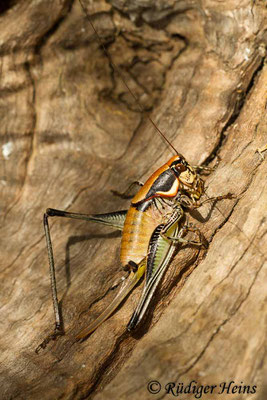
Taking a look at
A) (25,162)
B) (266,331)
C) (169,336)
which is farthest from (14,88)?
(266,331)

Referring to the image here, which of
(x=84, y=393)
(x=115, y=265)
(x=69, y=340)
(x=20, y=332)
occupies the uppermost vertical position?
(x=115, y=265)

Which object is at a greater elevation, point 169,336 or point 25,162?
point 25,162

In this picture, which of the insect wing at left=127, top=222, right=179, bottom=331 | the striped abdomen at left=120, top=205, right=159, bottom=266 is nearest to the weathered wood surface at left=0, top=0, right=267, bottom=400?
the insect wing at left=127, top=222, right=179, bottom=331

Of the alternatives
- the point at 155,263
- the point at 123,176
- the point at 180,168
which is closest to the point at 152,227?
the point at 155,263

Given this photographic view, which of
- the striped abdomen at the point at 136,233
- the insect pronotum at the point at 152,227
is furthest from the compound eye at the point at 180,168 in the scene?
the striped abdomen at the point at 136,233

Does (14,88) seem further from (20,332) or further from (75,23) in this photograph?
(20,332)

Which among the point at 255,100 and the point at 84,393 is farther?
the point at 255,100

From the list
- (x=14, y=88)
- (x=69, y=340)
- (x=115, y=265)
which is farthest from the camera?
(x=14, y=88)

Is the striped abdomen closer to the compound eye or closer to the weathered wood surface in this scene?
the weathered wood surface
